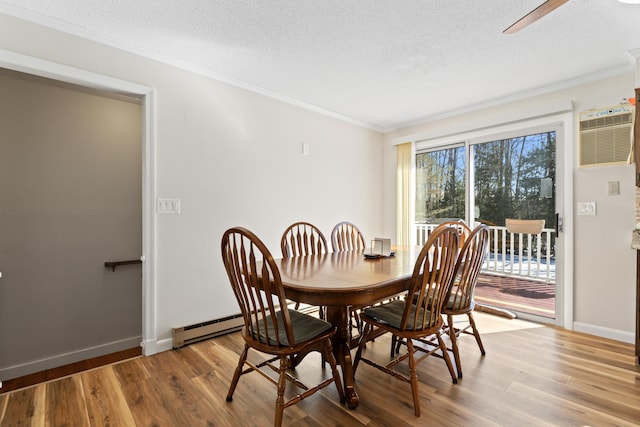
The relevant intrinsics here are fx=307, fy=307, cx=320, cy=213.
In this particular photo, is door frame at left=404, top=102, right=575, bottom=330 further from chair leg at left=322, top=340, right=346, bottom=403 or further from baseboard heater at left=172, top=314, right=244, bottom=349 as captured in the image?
baseboard heater at left=172, top=314, right=244, bottom=349

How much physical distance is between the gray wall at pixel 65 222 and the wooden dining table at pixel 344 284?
7.01ft

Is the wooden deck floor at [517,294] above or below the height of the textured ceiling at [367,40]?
below

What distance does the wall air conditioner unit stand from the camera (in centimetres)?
270

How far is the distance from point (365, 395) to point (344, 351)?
306mm

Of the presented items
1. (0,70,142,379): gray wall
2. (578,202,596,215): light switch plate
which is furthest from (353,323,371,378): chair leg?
(0,70,142,379): gray wall

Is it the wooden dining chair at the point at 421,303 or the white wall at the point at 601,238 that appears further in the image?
the white wall at the point at 601,238

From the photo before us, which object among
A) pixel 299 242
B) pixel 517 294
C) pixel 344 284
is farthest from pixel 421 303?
pixel 517 294

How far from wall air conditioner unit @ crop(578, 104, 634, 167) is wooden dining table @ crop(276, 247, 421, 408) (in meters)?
2.11

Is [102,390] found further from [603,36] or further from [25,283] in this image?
[603,36]

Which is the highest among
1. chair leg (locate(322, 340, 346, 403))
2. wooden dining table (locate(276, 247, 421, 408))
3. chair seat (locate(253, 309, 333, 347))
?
wooden dining table (locate(276, 247, 421, 408))

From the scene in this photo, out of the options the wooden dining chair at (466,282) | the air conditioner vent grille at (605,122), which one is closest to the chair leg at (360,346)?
the wooden dining chair at (466,282)

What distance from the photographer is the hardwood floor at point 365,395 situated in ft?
5.49

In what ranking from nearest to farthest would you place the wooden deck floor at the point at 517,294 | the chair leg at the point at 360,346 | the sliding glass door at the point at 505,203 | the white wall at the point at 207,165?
the chair leg at the point at 360,346
the white wall at the point at 207,165
the sliding glass door at the point at 505,203
the wooden deck floor at the point at 517,294

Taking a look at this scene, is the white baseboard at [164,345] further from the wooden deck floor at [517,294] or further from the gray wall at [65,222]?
the wooden deck floor at [517,294]
